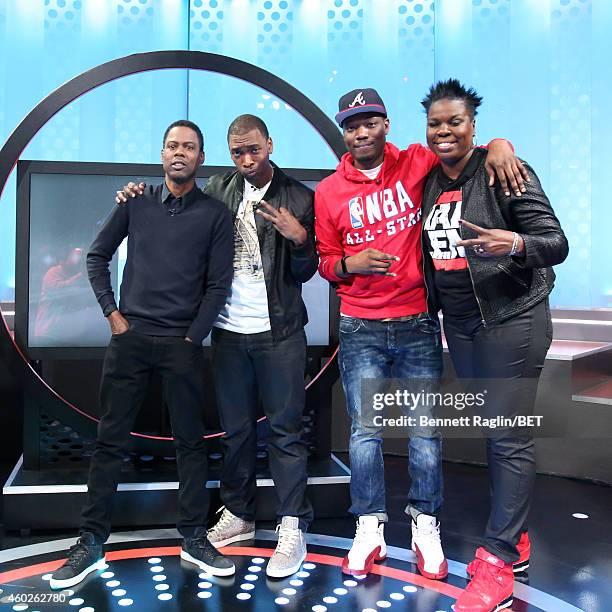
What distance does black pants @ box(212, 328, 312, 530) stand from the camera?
2.39 metres

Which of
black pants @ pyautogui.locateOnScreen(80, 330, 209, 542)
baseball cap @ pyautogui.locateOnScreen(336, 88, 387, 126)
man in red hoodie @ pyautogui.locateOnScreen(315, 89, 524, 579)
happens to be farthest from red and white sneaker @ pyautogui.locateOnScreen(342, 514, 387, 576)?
baseball cap @ pyautogui.locateOnScreen(336, 88, 387, 126)

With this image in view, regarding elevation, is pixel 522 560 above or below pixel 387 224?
below

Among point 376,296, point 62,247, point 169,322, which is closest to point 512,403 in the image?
point 376,296

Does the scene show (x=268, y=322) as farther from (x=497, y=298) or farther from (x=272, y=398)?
(x=497, y=298)

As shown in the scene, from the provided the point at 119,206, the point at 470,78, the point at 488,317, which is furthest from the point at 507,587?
the point at 470,78

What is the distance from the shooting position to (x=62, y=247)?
2.89m

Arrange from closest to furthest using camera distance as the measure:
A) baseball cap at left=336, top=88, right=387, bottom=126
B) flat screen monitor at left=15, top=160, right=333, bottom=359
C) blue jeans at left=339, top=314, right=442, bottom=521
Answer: baseball cap at left=336, top=88, right=387, bottom=126, blue jeans at left=339, top=314, right=442, bottom=521, flat screen monitor at left=15, top=160, right=333, bottom=359

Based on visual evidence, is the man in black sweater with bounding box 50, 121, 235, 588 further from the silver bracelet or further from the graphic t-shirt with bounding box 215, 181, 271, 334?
the silver bracelet

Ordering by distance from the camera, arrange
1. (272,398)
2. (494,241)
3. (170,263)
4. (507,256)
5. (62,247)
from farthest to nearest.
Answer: (62,247)
(272,398)
(170,263)
(507,256)
(494,241)

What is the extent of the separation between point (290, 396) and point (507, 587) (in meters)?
0.89

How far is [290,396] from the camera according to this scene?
94.3 inches

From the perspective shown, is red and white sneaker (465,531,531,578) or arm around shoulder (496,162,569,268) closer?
arm around shoulder (496,162,569,268)

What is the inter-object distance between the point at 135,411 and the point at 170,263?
51 centimetres

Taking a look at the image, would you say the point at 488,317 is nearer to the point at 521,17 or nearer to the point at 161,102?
the point at 521,17
